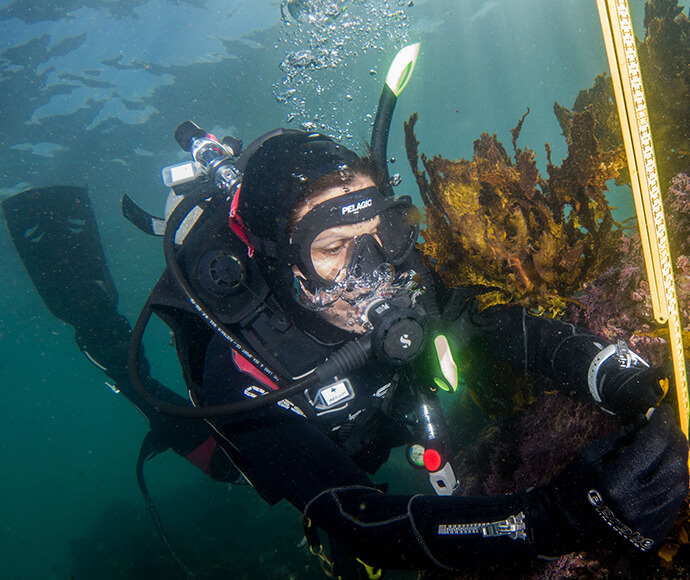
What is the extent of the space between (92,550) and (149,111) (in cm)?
2023

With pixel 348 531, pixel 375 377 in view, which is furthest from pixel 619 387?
pixel 375 377

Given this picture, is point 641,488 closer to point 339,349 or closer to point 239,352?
point 339,349

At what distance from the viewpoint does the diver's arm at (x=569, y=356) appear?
6.08 ft

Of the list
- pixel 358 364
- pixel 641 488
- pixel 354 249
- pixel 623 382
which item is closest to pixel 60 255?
pixel 354 249

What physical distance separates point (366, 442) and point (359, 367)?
815 millimetres

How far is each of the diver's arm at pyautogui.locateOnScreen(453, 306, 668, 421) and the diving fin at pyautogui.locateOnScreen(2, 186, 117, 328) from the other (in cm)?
1100

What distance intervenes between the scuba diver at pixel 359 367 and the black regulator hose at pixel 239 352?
14 mm

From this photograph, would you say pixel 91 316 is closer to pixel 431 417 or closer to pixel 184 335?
pixel 184 335

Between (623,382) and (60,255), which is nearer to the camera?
(623,382)

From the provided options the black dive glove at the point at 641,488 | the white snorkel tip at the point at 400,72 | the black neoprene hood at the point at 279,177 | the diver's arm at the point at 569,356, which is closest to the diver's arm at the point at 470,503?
the black dive glove at the point at 641,488

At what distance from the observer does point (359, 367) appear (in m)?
3.03

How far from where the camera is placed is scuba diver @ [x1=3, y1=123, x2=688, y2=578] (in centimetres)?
156

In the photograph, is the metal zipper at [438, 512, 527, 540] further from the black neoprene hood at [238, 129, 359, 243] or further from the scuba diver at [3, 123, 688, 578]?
the black neoprene hood at [238, 129, 359, 243]

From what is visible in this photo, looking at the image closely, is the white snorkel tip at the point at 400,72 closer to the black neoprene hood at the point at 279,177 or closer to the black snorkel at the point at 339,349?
the black snorkel at the point at 339,349
